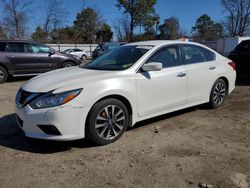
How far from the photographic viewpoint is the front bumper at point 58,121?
3.54 meters

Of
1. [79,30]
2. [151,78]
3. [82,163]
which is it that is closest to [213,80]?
[151,78]

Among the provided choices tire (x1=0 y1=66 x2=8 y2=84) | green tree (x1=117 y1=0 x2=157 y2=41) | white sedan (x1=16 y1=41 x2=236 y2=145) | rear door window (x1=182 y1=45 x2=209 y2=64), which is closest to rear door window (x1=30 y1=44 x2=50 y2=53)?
tire (x1=0 y1=66 x2=8 y2=84)

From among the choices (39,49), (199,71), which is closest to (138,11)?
(39,49)

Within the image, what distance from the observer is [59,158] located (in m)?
3.61

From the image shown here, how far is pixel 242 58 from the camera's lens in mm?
8656

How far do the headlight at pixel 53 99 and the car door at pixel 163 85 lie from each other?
44.1 inches

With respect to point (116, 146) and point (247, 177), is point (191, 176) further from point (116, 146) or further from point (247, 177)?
point (116, 146)

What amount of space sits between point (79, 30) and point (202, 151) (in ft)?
164

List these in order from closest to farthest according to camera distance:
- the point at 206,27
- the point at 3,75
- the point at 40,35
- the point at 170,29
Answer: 1. the point at 3,75
2. the point at 40,35
3. the point at 170,29
4. the point at 206,27

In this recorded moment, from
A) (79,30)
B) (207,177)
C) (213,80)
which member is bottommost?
(207,177)

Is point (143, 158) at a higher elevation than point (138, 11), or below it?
below

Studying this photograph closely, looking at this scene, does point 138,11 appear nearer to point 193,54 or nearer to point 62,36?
point 62,36

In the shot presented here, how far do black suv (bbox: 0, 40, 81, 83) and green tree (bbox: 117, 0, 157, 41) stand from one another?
3348 cm

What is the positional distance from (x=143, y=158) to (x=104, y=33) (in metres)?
52.3
